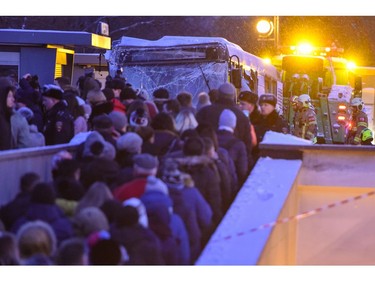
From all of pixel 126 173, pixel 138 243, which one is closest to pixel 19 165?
pixel 126 173

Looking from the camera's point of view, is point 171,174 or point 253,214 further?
point 253,214

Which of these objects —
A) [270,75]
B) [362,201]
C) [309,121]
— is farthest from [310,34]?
[362,201]

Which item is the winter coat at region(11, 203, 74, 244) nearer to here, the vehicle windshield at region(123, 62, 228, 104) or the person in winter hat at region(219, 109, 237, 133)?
the person in winter hat at region(219, 109, 237, 133)

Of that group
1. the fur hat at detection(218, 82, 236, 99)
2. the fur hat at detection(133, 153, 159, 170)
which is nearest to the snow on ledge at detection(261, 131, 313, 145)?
the fur hat at detection(218, 82, 236, 99)

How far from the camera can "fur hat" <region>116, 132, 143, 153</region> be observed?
722 cm

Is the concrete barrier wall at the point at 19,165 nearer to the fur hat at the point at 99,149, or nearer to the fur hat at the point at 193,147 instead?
the fur hat at the point at 99,149

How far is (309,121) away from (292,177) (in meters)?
6.48

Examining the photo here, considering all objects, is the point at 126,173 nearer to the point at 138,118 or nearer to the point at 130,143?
the point at 130,143

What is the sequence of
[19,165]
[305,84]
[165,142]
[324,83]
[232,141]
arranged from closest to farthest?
[19,165]
[165,142]
[232,141]
[305,84]
[324,83]

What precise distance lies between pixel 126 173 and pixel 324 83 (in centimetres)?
1236

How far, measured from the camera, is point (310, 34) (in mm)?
18875

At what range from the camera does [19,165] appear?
293 inches

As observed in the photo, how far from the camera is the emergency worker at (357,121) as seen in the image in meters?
15.2

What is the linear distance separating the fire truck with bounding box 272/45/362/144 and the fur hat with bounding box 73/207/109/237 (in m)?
10.3
